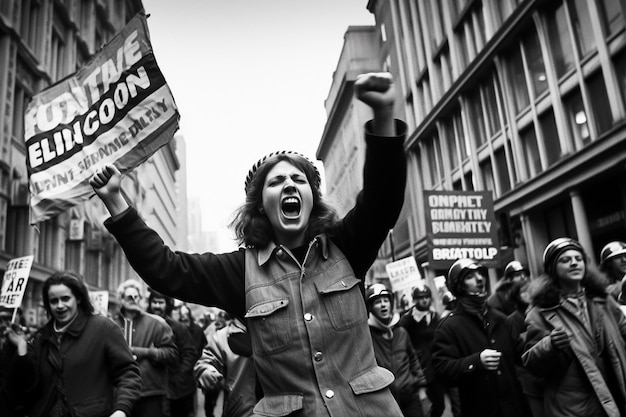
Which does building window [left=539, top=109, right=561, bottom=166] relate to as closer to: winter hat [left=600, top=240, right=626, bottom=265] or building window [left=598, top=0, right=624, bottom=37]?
building window [left=598, top=0, right=624, bottom=37]

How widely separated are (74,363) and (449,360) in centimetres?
314

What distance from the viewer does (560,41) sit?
61.9 ft

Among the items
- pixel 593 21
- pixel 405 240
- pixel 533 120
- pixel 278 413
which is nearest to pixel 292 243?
pixel 278 413

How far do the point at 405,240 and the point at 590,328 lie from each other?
34.4 metres

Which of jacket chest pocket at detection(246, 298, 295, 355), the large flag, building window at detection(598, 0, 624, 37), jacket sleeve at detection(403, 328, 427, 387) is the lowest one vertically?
jacket sleeve at detection(403, 328, 427, 387)

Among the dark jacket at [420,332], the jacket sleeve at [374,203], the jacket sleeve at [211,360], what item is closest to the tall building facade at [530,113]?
the dark jacket at [420,332]

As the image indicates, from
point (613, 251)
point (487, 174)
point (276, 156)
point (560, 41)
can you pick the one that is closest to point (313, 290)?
point (276, 156)

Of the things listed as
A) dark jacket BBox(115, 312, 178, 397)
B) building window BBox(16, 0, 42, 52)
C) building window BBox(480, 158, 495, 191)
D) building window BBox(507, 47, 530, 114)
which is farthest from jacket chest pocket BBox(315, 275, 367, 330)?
building window BBox(16, 0, 42, 52)

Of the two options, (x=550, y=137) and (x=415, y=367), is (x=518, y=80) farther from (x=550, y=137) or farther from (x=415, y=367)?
(x=415, y=367)

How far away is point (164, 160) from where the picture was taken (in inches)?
3103

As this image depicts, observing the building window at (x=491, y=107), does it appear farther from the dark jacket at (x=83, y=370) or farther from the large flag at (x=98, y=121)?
the dark jacket at (x=83, y=370)

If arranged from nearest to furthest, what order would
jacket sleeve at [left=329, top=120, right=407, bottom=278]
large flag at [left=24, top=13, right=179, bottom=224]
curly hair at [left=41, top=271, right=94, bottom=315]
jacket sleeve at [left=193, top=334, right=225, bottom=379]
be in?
jacket sleeve at [left=329, top=120, right=407, bottom=278]
jacket sleeve at [left=193, top=334, right=225, bottom=379]
curly hair at [left=41, top=271, right=94, bottom=315]
large flag at [left=24, top=13, right=179, bottom=224]

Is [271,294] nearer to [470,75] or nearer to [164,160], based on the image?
[470,75]

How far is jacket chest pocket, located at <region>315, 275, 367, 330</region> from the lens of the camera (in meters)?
1.97
